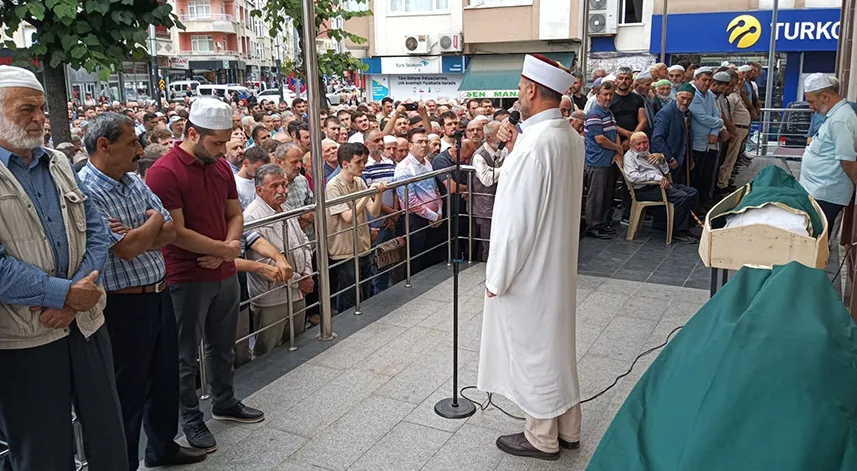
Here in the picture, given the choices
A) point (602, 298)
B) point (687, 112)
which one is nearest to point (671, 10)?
point (687, 112)

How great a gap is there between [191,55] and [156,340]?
60.6 m

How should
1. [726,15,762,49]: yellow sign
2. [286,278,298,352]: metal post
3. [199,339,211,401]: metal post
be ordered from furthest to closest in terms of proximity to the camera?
1. [726,15,762,49]: yellow sign
2. [286,278,298,352]: metal post
3. [199,339,211,401]: metal post

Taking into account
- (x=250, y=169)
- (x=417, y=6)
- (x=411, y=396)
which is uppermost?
(x=417, y=6)

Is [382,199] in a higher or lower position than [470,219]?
higher

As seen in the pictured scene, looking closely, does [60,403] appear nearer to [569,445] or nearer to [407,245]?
[569,445]

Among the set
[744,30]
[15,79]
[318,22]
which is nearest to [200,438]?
[15,79]

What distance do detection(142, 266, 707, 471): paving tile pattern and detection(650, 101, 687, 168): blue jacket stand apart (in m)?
2.84

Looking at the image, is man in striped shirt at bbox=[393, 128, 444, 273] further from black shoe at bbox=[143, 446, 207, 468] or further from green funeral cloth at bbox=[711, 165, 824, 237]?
black shoe at bbox=[143, 446, 207, 468]

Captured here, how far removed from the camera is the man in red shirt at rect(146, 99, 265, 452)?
369 centimetres

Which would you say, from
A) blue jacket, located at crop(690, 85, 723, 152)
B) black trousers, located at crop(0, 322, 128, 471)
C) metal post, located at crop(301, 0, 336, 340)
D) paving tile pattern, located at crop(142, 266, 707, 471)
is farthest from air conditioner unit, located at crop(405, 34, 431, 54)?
black trousers, located at crop(0, 322, 128, 471)

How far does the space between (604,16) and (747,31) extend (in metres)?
4.27

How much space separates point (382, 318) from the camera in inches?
236

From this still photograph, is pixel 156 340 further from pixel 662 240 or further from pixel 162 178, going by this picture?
pixel 662 240

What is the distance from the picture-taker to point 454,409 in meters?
4.34
